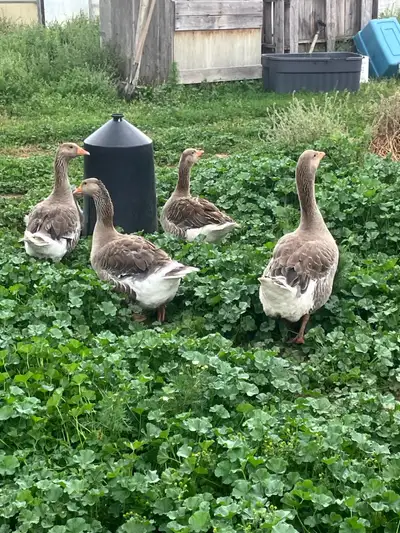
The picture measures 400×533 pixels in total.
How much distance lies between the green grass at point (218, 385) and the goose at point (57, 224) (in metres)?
0.17

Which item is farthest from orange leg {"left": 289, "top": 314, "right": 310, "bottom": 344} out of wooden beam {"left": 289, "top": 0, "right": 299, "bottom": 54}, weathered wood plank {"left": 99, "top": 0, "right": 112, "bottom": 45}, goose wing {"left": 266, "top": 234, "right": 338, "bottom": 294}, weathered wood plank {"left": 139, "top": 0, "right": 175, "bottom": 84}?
wooden beam {"left": 289, "top": 0, "right": 299, "bottom": 54}

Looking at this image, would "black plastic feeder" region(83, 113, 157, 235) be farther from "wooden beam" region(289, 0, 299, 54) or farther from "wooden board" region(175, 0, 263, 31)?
"wooden beam" region(289, 0, 299, 54)

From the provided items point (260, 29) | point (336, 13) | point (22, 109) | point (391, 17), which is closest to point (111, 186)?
point (22, 109)

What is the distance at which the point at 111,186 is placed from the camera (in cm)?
805

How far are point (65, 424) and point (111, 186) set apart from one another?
3905mm

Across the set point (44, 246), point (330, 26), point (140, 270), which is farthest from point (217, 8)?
point (140, 270)

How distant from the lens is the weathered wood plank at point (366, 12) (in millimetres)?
19125

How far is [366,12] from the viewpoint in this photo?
63.1ft

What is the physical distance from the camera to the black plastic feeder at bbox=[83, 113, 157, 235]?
8.00m

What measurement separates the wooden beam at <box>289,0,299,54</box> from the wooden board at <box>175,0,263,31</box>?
1.03 meters

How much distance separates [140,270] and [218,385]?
6.41ft

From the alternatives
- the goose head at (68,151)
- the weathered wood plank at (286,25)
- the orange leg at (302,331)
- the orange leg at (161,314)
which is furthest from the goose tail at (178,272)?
the weathered wood plank at (286,25)

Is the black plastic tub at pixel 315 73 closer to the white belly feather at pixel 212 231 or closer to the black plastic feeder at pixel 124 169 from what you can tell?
the black plastic feeder at pixel 124 169

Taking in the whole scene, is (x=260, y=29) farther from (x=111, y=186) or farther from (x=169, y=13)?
(x=111, y=186)
